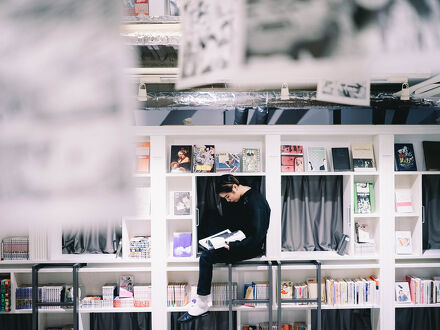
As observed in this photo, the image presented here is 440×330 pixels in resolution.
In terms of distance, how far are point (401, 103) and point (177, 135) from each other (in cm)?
258

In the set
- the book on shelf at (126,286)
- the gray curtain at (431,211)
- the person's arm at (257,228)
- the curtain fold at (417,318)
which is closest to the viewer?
the person's arm at (257,228)

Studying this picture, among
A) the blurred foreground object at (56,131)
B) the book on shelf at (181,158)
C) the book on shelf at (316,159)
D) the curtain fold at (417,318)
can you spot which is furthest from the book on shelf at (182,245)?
the blurred foreground object at (56,131)

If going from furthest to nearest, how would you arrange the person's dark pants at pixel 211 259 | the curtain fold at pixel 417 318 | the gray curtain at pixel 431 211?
the curtain fold at pixel 417 318, the gray curtain at pixel 431 211, the person's dark pants at pixel 211 259

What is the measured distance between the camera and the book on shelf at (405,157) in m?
3.61

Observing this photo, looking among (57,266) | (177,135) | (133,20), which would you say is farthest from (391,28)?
(57,266)

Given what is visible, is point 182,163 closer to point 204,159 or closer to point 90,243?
point 204,159

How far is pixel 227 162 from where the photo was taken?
3562 millimetres

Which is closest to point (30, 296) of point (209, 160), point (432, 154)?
point (209, 160)

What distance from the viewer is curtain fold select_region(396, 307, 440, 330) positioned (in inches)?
151

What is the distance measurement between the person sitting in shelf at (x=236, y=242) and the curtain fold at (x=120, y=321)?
0.79 m

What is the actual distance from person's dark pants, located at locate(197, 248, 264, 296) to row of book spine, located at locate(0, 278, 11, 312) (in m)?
2.14

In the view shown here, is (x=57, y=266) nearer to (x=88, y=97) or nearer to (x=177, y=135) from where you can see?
(x=177, y=135)

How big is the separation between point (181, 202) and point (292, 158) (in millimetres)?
1358

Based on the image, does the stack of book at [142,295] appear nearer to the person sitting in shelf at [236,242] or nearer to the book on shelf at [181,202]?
the person sitting in shelf at [236,242]
